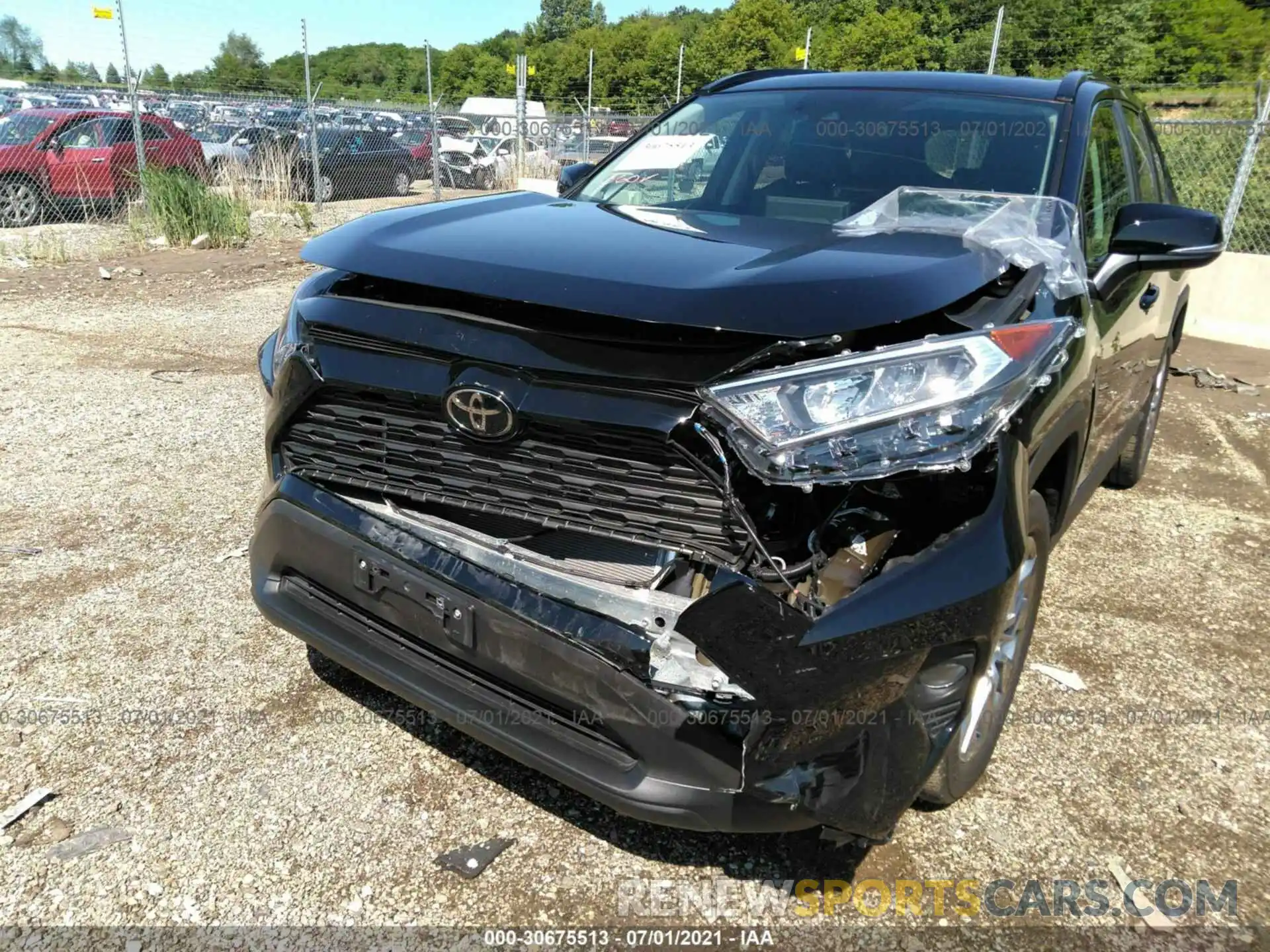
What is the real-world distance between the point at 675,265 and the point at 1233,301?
8397 millimetres

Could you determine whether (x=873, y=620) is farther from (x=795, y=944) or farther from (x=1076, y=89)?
(x=1076, y=89)

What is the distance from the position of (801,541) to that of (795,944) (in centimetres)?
92

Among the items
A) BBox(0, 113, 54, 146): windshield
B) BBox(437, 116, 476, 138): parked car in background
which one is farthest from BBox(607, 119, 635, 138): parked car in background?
BBox(0, 113, 54, 146): windshield

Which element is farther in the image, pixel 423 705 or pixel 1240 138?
pixel 1240 138

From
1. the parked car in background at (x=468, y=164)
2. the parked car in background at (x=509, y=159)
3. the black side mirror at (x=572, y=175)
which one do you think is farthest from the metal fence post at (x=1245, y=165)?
the parked car in background at (x=468, y=164)

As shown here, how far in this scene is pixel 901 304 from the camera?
1740 mm

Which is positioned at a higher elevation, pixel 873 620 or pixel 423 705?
pixel 873 620

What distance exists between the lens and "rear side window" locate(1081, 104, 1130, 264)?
278 centimetres

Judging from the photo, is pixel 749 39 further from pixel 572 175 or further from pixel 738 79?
pixel 572 175

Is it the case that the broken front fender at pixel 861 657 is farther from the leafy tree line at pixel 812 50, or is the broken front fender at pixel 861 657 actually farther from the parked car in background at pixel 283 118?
the parked car in background at pixel 283 118

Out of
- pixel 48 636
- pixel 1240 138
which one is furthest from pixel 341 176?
pixel 48 636

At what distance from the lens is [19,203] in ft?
41.7

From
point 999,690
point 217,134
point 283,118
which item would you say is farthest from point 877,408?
point 217,134

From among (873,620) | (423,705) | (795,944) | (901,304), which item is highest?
(901,304)
